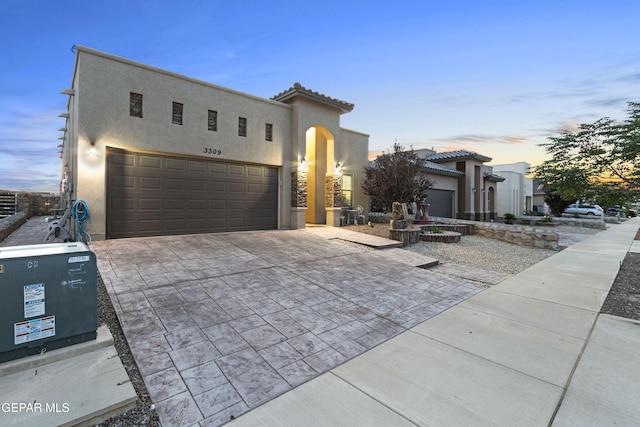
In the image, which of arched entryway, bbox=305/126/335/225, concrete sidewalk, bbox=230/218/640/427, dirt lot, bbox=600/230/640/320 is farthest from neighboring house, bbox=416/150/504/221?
concrete sidewalk, bbox=230/218/640/427

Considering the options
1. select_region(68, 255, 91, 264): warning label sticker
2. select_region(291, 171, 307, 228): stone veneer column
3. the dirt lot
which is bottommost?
the dirt lot

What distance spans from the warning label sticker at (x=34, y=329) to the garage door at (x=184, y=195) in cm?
663

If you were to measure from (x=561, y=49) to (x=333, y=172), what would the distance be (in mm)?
8968

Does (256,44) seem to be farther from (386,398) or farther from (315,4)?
(386,398)

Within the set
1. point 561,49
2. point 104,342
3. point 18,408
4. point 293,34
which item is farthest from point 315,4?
point 18,408

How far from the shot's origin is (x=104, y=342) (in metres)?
3.25

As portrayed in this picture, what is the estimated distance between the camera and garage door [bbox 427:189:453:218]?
824 inches

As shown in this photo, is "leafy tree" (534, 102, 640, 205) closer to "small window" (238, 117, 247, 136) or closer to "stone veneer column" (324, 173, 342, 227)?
"stone veneer column" (324, 173, 342, 227)

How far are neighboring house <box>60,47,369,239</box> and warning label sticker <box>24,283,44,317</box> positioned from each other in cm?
650

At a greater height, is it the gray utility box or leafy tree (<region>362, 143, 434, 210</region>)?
leafy tree (<region>362, 143, 434, 210</region>)

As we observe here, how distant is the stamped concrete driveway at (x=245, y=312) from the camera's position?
285 centimetres

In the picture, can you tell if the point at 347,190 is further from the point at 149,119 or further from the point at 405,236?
the point at 149,119

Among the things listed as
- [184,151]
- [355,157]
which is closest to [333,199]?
[355,157]

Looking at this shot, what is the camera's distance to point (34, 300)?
286 cm
